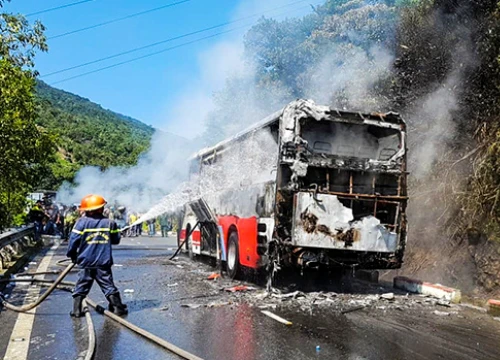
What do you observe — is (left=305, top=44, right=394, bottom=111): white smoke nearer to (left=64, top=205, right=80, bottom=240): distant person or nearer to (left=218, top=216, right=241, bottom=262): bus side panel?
(left=218, top=216, right=241, bottom=262): bus side panel

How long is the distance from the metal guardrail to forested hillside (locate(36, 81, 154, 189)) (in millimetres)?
27575

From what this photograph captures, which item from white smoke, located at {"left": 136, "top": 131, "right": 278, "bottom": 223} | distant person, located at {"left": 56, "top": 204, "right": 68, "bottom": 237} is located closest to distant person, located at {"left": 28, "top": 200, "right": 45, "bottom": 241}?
distant person, located at {"left": 56, "top": 204, "right": 68, "bottom": 237}

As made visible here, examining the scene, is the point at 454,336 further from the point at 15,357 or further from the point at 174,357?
the point at 15,357

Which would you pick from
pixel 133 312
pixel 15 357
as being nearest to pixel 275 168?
pixel 133 312

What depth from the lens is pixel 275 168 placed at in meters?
9.38

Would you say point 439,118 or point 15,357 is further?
point 439,118

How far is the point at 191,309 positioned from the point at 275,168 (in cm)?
287

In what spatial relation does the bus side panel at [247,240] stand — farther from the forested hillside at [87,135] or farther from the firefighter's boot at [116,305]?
the forested hillside at [87,135]

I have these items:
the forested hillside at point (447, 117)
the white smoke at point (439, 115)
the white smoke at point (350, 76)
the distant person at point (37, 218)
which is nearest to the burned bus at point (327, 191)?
the forested hillside at point (447, 117)

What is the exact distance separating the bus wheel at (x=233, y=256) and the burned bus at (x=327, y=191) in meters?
0.75

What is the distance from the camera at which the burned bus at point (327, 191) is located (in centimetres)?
912

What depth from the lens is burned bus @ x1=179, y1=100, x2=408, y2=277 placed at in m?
9.12

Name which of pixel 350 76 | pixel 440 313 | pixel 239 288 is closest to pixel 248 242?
pixel 239 288

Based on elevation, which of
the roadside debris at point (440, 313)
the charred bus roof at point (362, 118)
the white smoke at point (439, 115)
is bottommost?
the roadside debris at point (440, 313)
